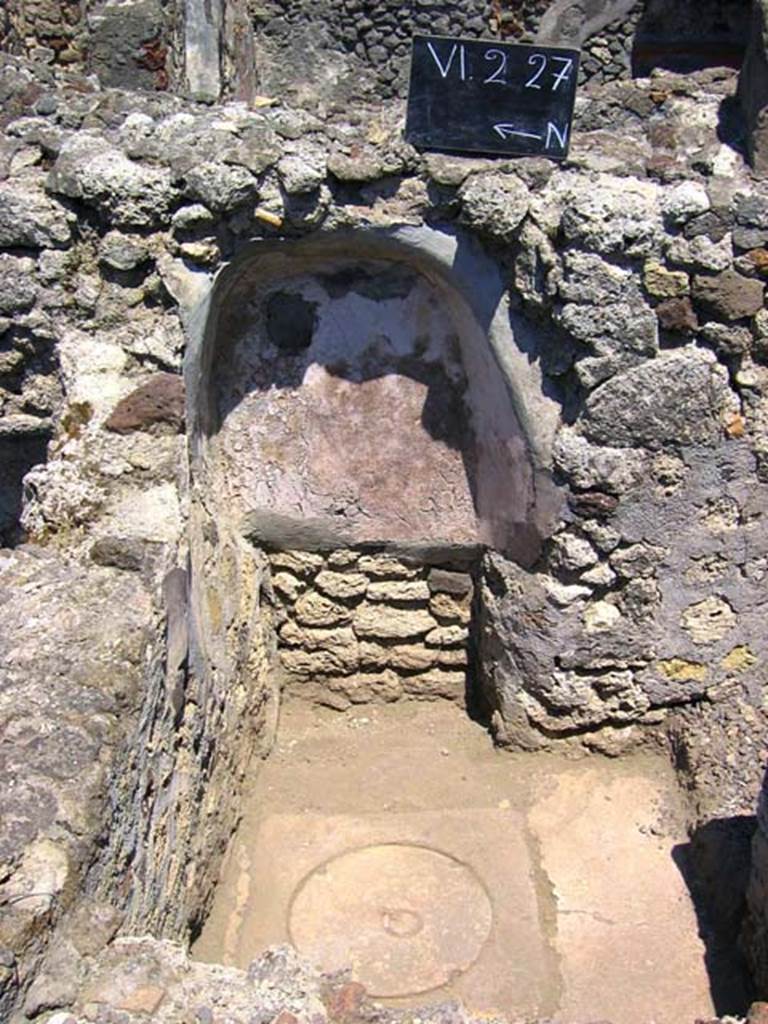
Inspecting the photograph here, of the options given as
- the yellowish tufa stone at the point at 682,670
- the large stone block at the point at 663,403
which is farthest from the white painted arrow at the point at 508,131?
the yellowish tufa stone at the point at 682,670

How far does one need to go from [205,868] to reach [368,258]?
1.99 metres

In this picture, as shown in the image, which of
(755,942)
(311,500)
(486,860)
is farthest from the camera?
(311,500)

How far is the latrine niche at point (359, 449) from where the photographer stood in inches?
158

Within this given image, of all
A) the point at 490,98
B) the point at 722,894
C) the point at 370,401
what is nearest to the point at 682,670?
the point at 722,894

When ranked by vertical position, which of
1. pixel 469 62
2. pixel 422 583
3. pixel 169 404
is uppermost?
pixel 469 62

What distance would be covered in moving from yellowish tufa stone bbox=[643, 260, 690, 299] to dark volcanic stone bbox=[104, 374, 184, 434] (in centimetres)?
147

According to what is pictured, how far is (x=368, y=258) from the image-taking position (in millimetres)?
3938

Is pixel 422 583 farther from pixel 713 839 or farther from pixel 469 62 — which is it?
pixel 469 62

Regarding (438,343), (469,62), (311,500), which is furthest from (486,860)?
(469,62)

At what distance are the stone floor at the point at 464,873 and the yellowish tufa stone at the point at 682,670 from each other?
32 centimetres

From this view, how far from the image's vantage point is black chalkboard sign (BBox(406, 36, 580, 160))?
143 inches

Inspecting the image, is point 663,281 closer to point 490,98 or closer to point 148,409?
point 490,98

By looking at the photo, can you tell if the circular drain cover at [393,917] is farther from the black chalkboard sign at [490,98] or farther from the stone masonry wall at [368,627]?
the black chalkboard sign at [490,98]

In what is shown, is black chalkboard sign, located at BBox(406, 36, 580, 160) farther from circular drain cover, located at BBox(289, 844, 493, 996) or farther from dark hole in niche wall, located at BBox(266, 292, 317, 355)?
circular drain cover, located at BBox(289, 844, 493, 996)
